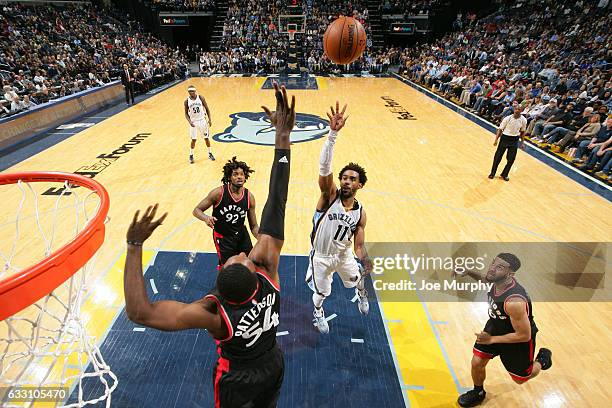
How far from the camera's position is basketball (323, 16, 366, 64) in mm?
8672

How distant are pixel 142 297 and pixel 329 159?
216cm

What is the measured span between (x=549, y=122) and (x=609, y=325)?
Result: 25.8ft

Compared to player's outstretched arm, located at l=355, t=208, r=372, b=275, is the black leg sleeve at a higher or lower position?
higher

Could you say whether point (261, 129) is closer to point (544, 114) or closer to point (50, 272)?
point (544, 114)

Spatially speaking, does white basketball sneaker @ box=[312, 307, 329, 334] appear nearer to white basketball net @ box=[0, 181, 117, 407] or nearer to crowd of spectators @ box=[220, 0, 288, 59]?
white basketball net @ box=[0, 181, 117, 407]

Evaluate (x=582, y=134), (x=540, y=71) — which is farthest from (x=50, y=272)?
(x=540, y=71)

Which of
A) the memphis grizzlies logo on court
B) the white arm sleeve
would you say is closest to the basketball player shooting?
the white arm sleeve

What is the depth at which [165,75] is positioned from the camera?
1991 cm

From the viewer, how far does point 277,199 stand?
2256mm

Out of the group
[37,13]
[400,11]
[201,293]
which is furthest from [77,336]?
[400,11]

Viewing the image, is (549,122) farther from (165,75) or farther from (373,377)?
(165,75)

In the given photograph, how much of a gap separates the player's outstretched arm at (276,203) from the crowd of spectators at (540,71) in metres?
7.03

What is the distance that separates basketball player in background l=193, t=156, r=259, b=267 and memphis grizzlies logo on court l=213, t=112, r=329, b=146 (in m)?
5.98

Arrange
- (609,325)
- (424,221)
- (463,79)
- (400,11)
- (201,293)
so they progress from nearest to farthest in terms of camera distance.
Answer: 1. (609,325)
2. (201,293)
3. (424,221)
4. (463,79)
5. (400,11)
